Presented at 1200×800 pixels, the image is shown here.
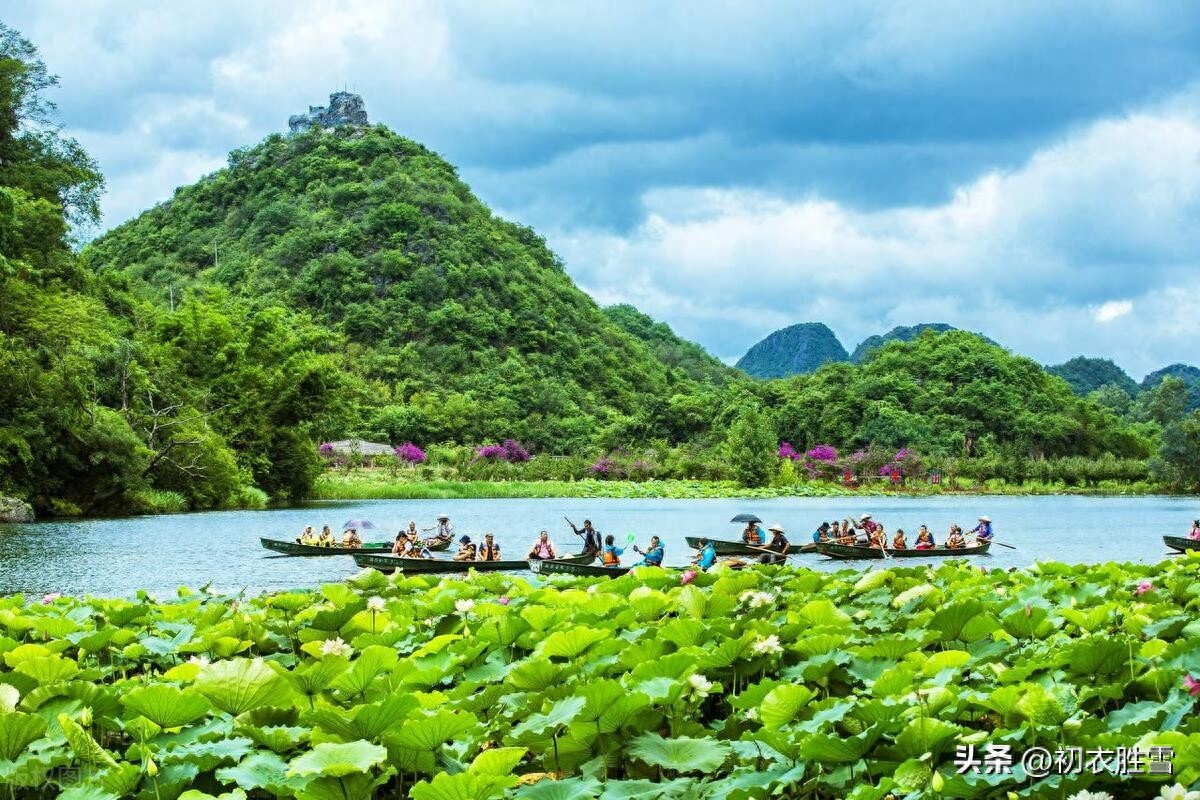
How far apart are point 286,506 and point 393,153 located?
6188 centimetres

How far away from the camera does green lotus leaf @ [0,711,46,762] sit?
282cm

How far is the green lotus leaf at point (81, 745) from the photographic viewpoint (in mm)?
2883

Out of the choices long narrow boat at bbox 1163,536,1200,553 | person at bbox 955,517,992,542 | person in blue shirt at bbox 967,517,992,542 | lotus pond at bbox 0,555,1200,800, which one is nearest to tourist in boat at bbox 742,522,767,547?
person at bbox 955,517,992,542

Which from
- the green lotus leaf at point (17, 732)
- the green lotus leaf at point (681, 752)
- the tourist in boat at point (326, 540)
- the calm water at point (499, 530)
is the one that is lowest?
the calm water at point (499, 530)

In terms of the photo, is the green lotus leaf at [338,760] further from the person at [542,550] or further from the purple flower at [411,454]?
the purple flower at [411,454]

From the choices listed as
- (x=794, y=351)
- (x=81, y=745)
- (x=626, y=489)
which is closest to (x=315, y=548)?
(x=81, y=745)

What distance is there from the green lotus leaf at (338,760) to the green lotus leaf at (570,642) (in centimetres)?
112

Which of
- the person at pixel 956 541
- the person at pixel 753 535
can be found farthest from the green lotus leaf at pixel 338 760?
the person at pixel 956 541

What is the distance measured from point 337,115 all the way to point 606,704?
4425 inches

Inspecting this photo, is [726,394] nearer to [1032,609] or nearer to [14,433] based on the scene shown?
[14,433]

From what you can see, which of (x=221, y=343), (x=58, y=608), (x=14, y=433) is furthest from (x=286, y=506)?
(x=58, y=608)

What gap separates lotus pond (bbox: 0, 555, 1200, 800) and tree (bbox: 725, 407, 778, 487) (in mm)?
51339

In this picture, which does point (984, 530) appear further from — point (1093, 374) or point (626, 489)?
point (1093, 374)

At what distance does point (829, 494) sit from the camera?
5397cm
